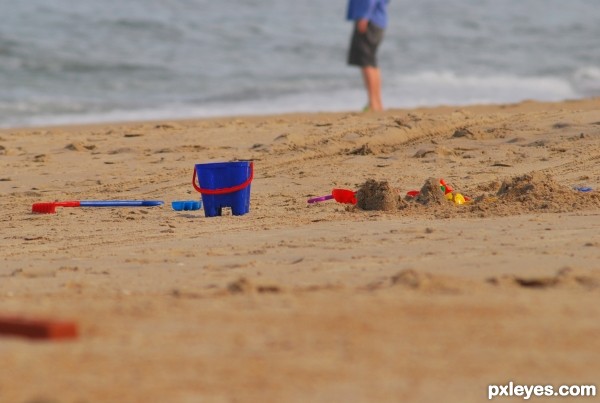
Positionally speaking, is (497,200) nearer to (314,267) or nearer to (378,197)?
(378,197)

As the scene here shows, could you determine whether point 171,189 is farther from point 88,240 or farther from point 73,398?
point 73,398

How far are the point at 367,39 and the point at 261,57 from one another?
7020 mm

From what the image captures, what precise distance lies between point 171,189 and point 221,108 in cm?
641

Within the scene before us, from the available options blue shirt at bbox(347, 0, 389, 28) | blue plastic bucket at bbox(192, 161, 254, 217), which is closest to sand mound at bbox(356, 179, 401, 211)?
blue plastic bucket at bbox(192, 161, 254, 217)

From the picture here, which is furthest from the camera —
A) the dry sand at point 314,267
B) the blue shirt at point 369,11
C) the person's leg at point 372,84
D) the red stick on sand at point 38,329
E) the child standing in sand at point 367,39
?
the blue shirt at point 369,11

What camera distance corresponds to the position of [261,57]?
60.8 feet

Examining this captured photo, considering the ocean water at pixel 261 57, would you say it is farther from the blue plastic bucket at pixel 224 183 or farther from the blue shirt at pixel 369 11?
the blue plastic bucket at pixel 224 183

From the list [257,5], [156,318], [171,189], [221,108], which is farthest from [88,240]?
[257,5]

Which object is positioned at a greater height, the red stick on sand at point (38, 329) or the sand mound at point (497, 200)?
the sand mound at point (497, 200)

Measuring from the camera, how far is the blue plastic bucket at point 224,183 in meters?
6.36

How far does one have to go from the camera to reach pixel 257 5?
23.3 metres

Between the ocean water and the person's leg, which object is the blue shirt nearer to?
the person's leg

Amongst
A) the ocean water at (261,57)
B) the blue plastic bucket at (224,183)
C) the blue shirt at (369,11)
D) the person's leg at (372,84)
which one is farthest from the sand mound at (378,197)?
the ocean water at (261,57)

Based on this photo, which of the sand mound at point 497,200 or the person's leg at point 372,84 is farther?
the person's leg at point 372,84
